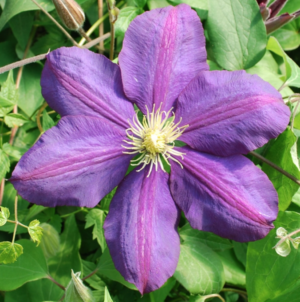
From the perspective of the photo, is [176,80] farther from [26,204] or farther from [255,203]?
[26,204]

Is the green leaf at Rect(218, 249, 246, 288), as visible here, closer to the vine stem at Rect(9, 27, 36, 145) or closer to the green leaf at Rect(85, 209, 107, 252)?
the green leaf at Rect(85, 209, 107, 252)

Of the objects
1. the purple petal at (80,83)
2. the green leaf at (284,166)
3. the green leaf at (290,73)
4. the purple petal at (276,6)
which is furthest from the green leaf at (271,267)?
the purple petal at (276,6)

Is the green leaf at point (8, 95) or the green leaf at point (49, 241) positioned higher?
the green leaf at point (8, 95)

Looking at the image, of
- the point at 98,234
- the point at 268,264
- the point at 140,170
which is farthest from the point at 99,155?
the point at 268,264

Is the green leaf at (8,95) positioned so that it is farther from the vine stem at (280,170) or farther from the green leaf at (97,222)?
the vine stem at (280,170)

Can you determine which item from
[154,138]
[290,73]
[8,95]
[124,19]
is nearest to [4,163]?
[8,95]

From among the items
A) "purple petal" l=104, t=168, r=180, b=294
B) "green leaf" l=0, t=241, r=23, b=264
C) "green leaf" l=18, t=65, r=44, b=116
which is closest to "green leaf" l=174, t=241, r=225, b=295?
"purple petal" l=104, t=168, r=180, b=294
